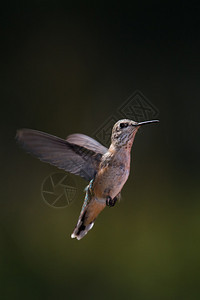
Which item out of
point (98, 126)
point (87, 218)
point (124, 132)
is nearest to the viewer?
point (124, 132)

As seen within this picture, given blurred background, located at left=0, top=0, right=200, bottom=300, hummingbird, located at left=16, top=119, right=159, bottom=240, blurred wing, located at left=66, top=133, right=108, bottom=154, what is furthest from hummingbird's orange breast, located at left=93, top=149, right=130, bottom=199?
blurred background, located at left=0, top=0, right=200, bottom=300

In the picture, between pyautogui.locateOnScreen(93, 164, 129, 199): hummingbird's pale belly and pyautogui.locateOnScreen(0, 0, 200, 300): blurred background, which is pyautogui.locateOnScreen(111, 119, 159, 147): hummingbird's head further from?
pyautogui.locateOnScreen(0, 0, 200, 300): blurred background

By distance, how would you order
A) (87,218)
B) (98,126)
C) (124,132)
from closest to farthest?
(124,132), (87,218), (98,126)

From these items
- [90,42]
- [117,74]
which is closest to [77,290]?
[117,74]

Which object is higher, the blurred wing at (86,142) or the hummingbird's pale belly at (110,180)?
the blurred wing at (86,142)

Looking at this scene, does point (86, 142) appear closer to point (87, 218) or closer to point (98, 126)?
point (87, 218)

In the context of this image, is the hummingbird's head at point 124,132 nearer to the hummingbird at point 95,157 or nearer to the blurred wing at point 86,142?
the hummingbird at point 95,157

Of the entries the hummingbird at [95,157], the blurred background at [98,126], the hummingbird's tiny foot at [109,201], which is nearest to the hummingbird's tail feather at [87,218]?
the hummingbird at [95,157]

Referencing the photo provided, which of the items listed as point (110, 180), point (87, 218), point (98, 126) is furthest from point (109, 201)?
point (98, 126)
